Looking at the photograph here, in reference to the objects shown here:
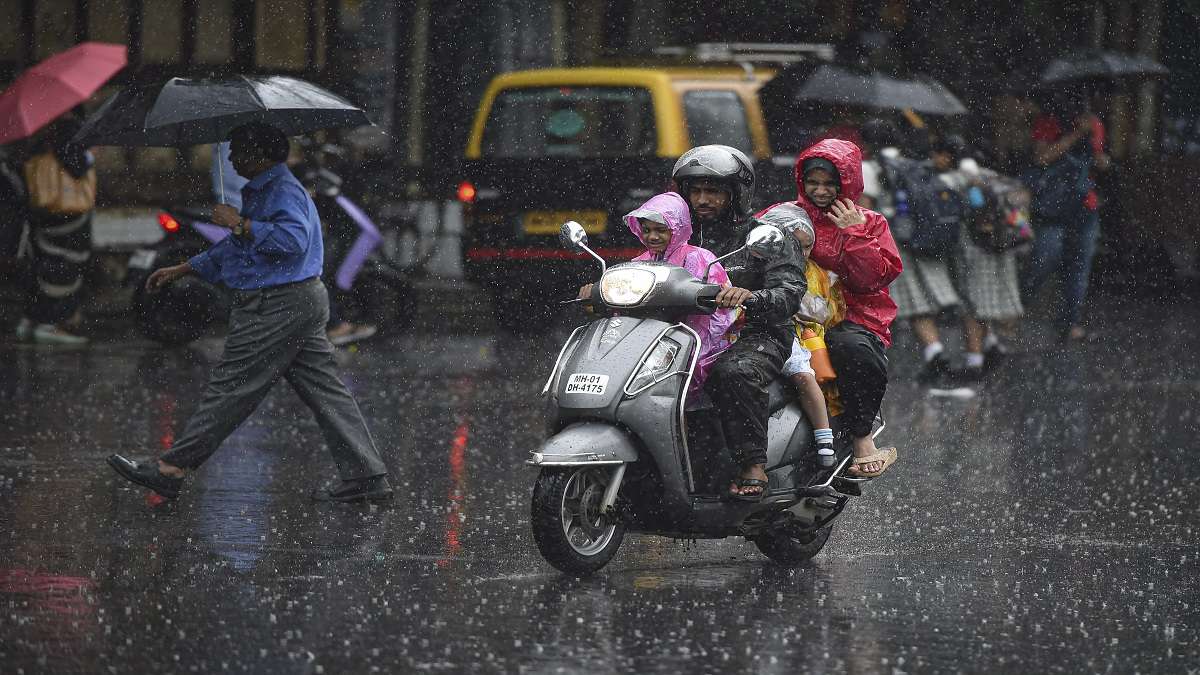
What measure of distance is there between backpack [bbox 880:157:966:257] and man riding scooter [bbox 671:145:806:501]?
23.7 ft

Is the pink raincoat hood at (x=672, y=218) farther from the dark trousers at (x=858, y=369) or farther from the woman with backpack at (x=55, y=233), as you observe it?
the woman with backpack at (x=55, y=233)

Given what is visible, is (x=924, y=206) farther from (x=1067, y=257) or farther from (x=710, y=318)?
(x=710, y=318)

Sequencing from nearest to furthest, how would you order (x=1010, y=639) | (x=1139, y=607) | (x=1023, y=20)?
(x=1010, y=639) < (x=1139, y=607) < (x=1023, y=20)

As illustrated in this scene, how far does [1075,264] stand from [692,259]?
1002 centimetres

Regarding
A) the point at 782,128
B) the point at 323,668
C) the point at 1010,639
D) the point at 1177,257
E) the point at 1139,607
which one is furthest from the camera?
the point at 1177,257

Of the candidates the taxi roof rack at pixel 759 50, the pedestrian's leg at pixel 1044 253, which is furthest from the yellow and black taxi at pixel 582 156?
the taxi roof rack at pixel 759 50

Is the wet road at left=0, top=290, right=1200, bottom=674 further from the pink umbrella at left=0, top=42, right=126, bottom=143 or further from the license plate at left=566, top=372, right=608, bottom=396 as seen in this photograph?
the pink umbrella at left=0, top=42, right=126, bottom=143

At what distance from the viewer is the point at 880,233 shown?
7.45m

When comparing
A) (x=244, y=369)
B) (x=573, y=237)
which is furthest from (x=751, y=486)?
(x=244, y=369)

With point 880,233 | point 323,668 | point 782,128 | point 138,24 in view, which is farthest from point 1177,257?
point 323,668

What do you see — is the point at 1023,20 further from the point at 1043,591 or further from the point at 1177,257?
the point at 1043,591

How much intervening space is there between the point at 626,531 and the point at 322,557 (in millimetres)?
1132

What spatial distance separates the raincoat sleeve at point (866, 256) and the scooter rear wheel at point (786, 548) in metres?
0.92

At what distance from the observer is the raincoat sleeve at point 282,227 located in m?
8.83
